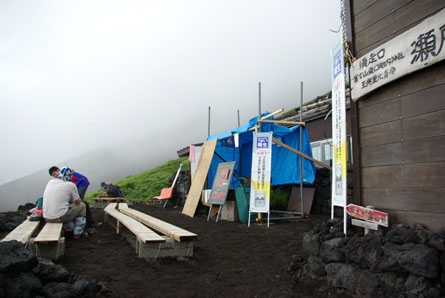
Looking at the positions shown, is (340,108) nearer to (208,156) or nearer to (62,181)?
(62,181)

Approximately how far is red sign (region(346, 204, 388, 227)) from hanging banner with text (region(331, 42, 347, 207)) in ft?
0.49

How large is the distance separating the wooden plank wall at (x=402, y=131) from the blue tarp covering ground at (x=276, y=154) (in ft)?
15.7

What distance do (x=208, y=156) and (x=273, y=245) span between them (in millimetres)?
4983

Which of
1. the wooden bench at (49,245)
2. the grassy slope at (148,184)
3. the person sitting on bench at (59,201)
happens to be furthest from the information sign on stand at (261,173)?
the grassy slope at (148,184)

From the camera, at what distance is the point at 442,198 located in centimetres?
285

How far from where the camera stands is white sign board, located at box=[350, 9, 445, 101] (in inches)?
111

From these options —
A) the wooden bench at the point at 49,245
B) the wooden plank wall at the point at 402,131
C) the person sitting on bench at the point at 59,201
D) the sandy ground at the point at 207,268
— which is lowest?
the sandy ground at the point at 207,268

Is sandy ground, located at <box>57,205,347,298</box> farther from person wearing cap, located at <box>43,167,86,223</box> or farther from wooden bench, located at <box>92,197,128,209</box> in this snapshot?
wooden bench, located at <box>92,197,128,209</box>

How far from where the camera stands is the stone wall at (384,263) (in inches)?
102

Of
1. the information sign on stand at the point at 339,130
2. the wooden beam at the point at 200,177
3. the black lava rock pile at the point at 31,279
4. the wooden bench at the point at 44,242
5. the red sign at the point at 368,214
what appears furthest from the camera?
the wooden beam at the point at 200,177

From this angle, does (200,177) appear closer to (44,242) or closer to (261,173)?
(261,173)

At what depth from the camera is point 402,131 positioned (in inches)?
129

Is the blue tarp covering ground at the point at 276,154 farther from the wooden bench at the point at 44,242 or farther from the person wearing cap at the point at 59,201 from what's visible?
the wooden bench at the point at 44,242

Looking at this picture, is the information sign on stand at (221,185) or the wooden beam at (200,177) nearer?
the information sign on stand at (221,185)
